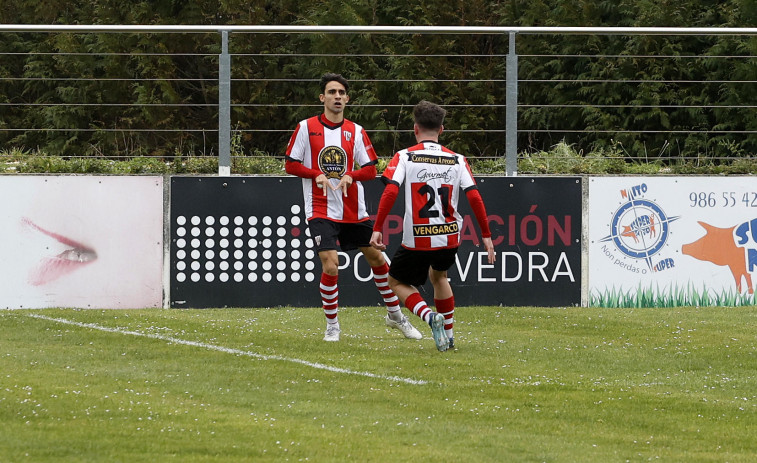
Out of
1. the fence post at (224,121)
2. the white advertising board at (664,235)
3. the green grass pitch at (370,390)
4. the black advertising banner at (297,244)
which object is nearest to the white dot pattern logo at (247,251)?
the black advertising banner at (297,244)

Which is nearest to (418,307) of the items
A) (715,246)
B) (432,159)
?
(432,159)

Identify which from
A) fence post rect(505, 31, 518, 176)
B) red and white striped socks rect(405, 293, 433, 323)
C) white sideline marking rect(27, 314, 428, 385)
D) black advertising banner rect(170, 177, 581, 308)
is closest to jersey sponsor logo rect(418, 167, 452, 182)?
red and white striped socks rect(405, 293, 433, 323)

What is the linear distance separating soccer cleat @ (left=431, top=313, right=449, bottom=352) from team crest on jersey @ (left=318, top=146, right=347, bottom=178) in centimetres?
172

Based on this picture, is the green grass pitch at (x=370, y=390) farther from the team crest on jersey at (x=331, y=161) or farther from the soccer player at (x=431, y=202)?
the team crest on jersey at (x=331, y=161)

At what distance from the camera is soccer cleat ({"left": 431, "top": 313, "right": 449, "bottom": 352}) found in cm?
823

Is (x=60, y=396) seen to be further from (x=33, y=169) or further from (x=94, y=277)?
(x=33, y=169)

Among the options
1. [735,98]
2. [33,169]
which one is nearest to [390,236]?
[33,169]

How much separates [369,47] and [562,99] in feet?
9.46

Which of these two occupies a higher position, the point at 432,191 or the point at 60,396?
the point at 432,191

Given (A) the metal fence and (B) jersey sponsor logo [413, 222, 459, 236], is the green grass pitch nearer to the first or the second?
(B) jersey sponsor logo [413, 222, 459, 236]

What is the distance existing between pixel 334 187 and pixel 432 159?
3.88 feet

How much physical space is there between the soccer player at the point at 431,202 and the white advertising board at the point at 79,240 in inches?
138

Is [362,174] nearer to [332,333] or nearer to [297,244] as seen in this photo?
[332,333]

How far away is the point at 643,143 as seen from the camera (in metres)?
16.2
